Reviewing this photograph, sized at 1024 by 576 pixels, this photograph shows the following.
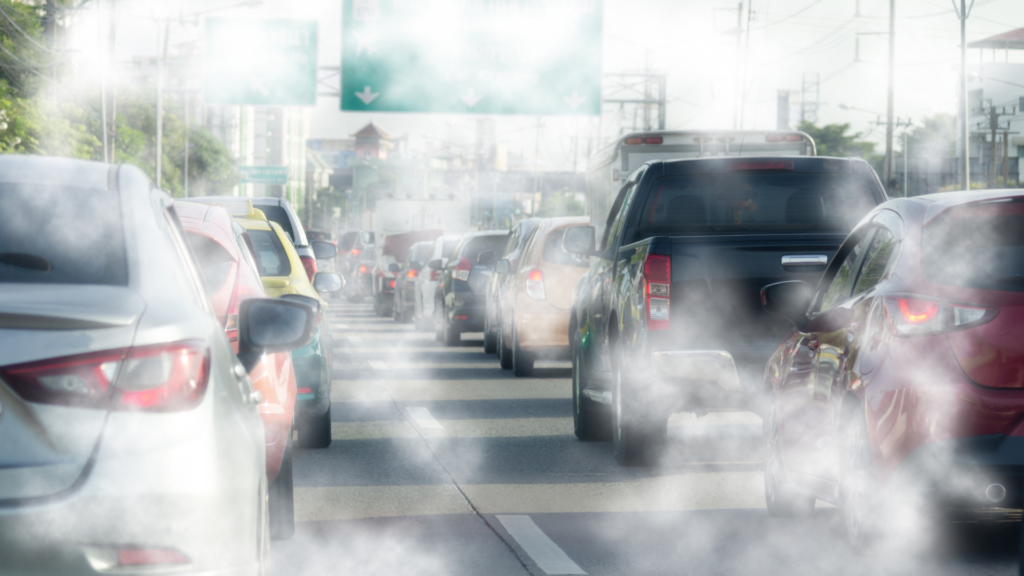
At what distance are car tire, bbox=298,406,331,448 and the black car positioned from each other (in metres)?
9.71

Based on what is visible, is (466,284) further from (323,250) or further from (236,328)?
(236,328)

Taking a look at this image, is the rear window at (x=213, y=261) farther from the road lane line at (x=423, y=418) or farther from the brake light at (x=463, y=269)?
the brake light at (x=463, y=269)

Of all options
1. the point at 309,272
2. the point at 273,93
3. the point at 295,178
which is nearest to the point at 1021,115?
the point at 295,178

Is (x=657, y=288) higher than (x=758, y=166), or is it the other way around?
(x=758, y=166)

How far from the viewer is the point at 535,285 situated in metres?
14.8

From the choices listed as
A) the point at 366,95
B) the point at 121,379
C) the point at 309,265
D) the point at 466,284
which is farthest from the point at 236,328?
the point at 366,95

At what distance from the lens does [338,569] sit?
19.2 feet

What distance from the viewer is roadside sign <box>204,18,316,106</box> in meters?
32.9

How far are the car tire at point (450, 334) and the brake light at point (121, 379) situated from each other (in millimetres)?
17546

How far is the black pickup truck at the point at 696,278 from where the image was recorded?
313 inches

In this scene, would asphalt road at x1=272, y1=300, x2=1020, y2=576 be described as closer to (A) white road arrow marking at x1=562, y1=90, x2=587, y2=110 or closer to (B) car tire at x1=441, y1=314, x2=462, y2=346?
(B) car tire at x1=441, y1=314, x2=462, y2=346

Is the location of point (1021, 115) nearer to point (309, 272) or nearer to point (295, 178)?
point (295, 178)

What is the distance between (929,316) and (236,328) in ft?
10.3

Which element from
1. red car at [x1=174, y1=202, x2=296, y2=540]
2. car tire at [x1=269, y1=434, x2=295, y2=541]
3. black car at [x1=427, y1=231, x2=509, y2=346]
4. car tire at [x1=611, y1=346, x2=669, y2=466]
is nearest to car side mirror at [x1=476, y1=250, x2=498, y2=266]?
black car at [x1=427, y1=231, x2=509, y2=346]
